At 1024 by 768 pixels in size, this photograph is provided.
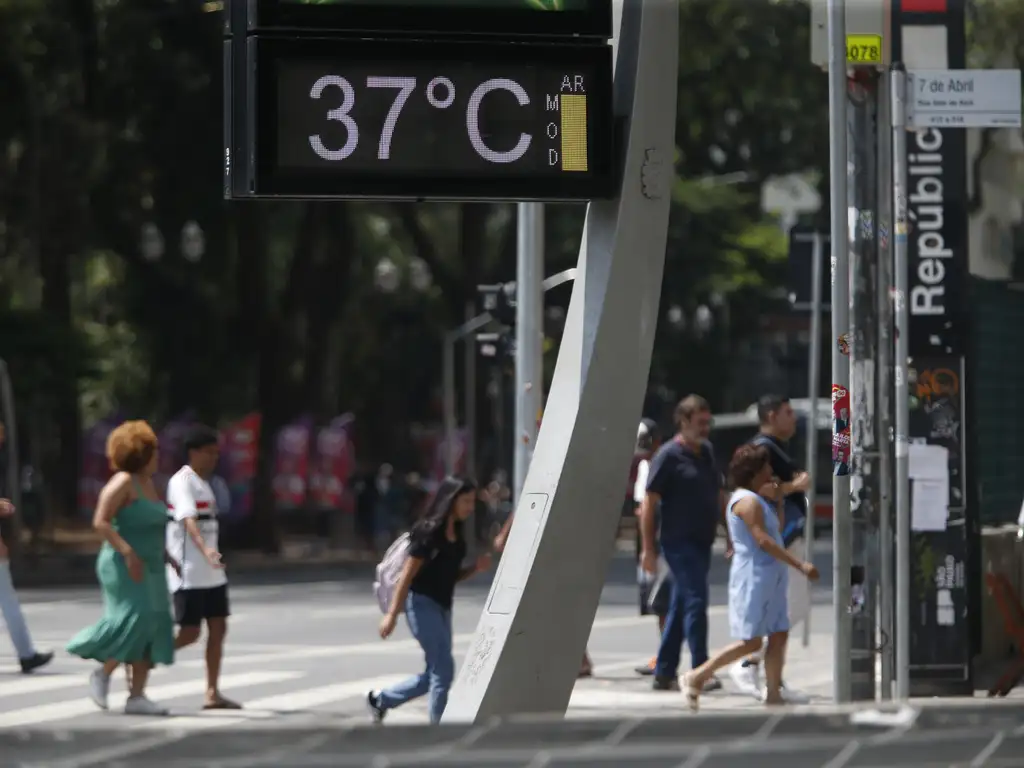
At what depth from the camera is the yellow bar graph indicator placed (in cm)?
688

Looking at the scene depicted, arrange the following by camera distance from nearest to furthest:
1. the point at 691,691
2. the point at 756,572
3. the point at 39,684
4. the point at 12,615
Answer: the point at 691,691 < the point at 756,572 < the point at 39,684 < the point at 12,615

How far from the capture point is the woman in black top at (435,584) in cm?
1010

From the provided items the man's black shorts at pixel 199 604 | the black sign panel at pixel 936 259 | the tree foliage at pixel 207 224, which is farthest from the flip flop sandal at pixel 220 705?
the tree foliage at pixel 207 224

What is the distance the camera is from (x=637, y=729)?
3277mm

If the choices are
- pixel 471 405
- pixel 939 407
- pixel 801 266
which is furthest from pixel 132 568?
pixel 471 405

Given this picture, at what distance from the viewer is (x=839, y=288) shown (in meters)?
9.16

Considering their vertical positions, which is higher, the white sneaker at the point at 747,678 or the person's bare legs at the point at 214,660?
the person's bare legs at the point at 214,660

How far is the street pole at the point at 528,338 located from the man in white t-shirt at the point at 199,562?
181 inches

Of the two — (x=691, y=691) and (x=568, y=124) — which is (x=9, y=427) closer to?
(x=691, y=691)

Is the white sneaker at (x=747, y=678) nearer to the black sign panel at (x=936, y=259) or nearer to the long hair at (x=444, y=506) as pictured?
the black sign panel at (x=936, y=259)

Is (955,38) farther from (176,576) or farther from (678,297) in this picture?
(678,297)

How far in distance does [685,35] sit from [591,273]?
68.9 feet

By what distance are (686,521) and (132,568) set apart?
132 inches

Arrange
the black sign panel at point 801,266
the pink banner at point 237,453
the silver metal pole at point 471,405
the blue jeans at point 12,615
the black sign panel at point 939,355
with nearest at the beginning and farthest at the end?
the black sign panel at point 939,355 < the blue jeans at point 12,615 < the black sign panel at point 801,266 < the silver metal pole at point 471,405 < the pink banner at point 237,453
